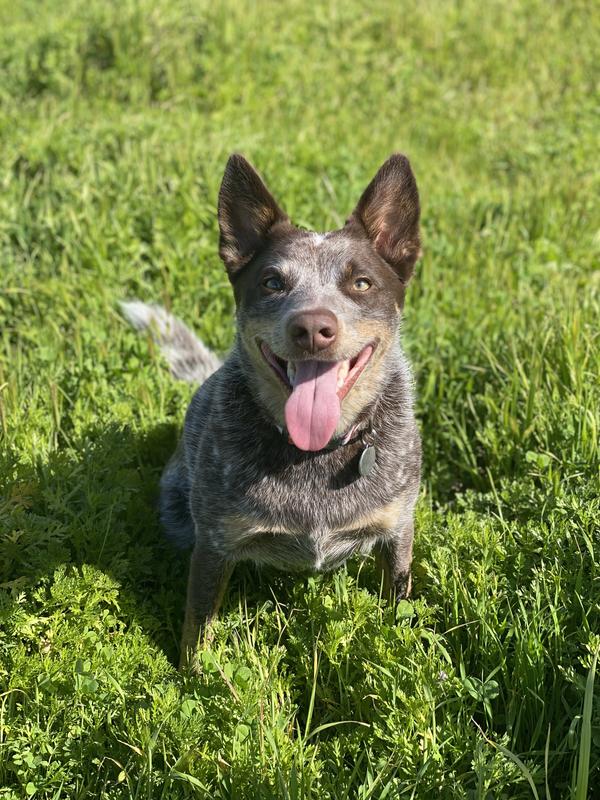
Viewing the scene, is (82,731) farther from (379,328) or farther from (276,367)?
(379,328)

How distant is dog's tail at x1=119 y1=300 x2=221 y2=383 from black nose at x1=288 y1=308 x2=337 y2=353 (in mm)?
1763

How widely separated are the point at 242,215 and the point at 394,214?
1.89 feet

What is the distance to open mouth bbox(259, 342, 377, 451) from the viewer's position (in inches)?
107

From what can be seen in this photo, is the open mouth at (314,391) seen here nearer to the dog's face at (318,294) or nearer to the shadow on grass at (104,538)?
the dog's face at (318,294)

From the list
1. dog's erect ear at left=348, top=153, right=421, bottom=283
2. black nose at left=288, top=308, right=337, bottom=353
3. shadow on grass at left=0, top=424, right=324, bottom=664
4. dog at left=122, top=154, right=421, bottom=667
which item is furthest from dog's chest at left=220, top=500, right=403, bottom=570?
dog's erect ear at left=348, top=153, right=421, bottom=283

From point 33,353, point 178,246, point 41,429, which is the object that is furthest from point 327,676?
point 178,246

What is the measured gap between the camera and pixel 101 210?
17.2 ft

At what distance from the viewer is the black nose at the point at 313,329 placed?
2576mm

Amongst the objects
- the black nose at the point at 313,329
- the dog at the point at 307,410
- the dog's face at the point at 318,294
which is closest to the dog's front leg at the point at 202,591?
the dog at the point at 307,410

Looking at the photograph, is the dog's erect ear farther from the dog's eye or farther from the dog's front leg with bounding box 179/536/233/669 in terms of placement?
the dog's front leg with bounding box 179/536/233/669

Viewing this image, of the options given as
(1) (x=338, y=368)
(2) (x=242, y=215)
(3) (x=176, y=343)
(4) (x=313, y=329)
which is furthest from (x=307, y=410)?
(3) (x=176, y=343)

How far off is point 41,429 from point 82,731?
1.60 metres

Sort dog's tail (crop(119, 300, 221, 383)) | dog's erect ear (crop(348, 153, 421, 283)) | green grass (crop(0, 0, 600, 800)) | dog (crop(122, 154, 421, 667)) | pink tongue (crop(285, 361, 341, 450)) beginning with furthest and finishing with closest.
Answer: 1. dog's tail (crop(119, 300, 221, 383))
2. dog's erect ear (crop(348, 153, 421, 283))
3. dog (crop(122, 154, 421, 667))
4. pink tongue (crop(285, 361, 341, 450))
5. green grass (crop(0, 0, 600, 800))

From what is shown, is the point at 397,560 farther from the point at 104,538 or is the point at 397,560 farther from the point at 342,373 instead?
the point at 104,538
